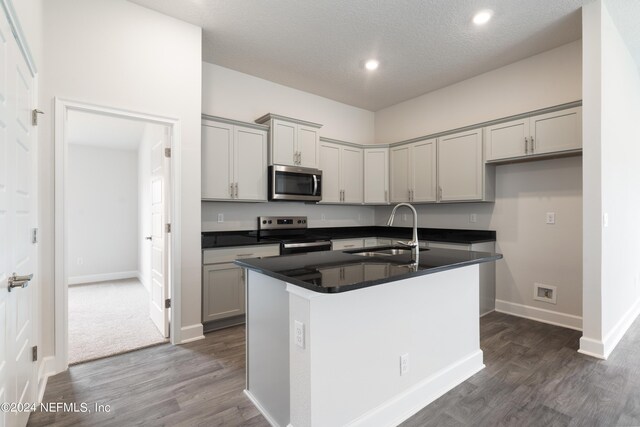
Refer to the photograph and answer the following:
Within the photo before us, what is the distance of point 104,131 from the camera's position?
5.00 m

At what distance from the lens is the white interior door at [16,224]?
4.33ft

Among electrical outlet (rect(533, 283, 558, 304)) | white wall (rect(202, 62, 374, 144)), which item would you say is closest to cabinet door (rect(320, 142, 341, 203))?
white wall (rect(202, 62, 374, 144))

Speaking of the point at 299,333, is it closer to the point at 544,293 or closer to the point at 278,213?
the point at 278,213

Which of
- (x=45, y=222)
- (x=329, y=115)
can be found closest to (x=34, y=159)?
(x=45, y=222)

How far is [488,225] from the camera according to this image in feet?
12.8

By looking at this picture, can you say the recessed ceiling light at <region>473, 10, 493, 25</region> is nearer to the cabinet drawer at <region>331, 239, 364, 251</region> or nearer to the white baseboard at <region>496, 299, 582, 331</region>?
the cabinet drawer at <region>331, 239, 364, 251</region>

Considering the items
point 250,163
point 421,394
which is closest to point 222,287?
point 250,163

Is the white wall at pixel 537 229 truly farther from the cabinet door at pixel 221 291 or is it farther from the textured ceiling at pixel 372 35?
the cabinet door at pixel 221 291

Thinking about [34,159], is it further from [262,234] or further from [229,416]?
[262,234]

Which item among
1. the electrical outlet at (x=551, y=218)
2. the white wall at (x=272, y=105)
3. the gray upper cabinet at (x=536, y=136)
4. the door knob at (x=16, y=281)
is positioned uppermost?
the white wall at (x=272, y=105)

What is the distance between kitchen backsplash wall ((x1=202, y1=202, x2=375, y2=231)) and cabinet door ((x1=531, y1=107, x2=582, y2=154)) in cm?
264

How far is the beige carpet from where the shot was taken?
2.78m

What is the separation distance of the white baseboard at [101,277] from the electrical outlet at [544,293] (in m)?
6.55

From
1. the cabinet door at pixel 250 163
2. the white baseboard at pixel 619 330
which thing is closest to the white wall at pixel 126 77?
the cabinet door at pixel 250 163
